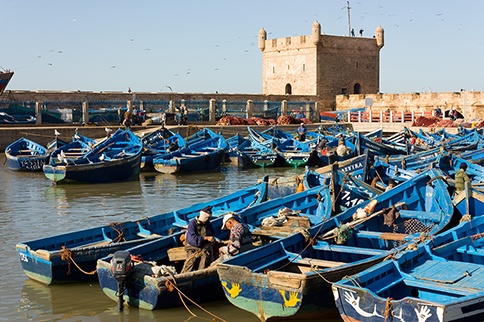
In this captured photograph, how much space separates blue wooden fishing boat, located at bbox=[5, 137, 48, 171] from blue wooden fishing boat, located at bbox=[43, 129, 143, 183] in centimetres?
283

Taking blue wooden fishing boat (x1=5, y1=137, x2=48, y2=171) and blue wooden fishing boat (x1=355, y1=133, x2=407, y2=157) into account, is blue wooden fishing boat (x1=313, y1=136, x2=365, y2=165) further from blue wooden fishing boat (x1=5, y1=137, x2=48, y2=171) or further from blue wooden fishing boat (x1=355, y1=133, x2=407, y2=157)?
blue wooden fishing boat (x1=5, y1=137, x2=48, y2=171)

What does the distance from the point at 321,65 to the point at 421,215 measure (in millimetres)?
44233

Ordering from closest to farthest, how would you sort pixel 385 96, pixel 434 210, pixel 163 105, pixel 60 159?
pixel 434 210 < pixel 60 159 < pixel 163 105 < pixel 385 96

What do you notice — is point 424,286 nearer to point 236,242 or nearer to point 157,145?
point 236,242

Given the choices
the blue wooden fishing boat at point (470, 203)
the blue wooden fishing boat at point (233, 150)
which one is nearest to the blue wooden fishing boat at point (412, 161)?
the blue wooden fishing boat at point (470, 203)

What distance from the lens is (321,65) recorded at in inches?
2181

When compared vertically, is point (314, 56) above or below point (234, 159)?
above

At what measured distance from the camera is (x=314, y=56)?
55.2 m

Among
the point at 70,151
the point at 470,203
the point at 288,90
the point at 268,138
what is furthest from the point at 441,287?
the point at 288,90

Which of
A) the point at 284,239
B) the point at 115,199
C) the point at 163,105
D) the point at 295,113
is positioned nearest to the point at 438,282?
the point at 284,239

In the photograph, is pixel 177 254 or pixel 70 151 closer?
pixel 177 254

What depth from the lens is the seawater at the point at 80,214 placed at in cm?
1012

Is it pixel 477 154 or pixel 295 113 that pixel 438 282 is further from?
pixel 295 113

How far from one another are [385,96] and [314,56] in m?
6.70
